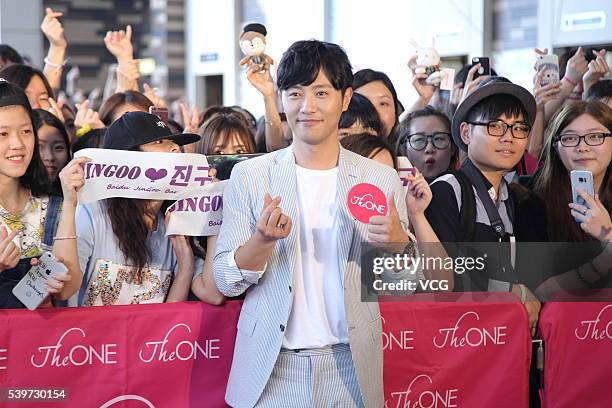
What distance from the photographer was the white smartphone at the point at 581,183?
11.9 ft

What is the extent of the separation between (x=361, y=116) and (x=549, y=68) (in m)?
1.89

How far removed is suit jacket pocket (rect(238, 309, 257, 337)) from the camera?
9.72ft

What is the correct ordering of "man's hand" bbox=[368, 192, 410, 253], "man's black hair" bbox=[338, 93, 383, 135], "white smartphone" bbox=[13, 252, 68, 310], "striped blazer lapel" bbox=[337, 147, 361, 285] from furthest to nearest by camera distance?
1. "man's black hair" bbox=[338, 93, 383, 135]
2. "white smartphone" bbox=[13, 252, 68, 310]
3. "striped blazer lapel" bbox=[337, 147, 361, 285]
4. "man's hand" bbox=[368, 192, 410, 253]

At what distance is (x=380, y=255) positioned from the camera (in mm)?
2980

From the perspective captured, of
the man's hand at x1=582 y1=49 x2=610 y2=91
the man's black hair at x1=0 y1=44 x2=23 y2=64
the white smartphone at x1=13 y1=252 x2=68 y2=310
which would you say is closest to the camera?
the white smartphone at x1=13 y1=252 x2=68 y2=310

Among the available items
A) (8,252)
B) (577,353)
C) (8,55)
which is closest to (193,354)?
(8,252)

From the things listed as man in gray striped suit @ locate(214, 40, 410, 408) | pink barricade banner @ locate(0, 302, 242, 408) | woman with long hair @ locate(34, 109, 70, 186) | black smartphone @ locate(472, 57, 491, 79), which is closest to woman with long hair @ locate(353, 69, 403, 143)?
black smartphone @ locate(472, 57, 491, 79)

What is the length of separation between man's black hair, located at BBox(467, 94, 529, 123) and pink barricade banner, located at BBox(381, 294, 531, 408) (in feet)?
2.50

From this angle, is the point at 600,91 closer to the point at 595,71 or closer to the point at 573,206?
the point at 595,71

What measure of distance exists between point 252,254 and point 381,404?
28.9 inches

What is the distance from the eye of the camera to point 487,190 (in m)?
3.69

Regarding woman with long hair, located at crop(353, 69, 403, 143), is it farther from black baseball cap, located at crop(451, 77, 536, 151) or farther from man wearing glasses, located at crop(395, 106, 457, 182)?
black baseball cap, located at crop(451, 77, 536, 151)

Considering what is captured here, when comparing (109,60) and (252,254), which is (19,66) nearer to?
(252,254)

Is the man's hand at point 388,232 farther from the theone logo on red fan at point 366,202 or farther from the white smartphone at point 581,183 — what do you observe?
the white smartphone at point 581,183
